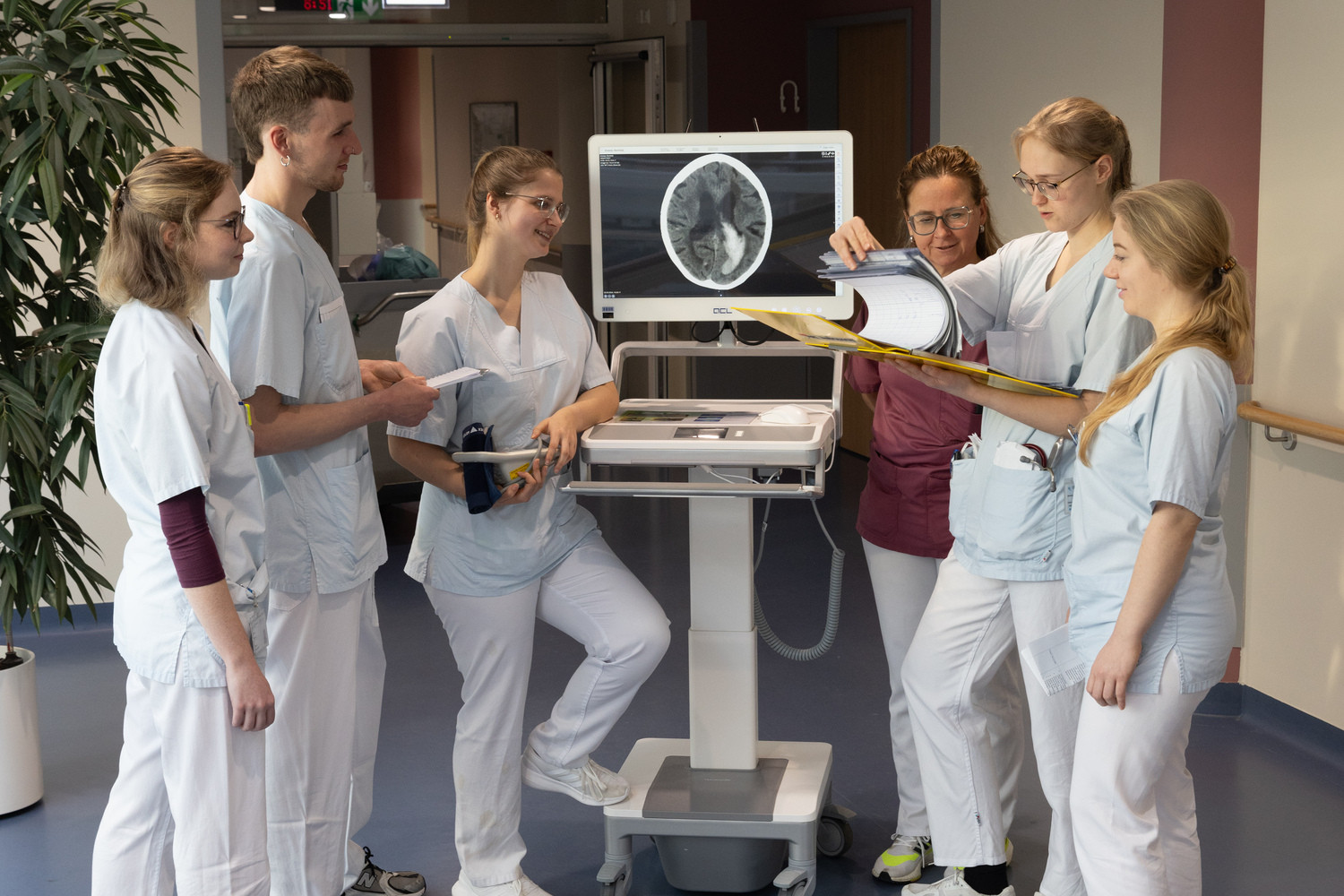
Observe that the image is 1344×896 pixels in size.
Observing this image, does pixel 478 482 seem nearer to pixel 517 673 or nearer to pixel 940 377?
pixel 517 673

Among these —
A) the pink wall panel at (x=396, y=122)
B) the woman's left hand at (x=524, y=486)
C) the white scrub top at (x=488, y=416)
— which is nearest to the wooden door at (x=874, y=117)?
the pink wall panel at (x=396, y=122)

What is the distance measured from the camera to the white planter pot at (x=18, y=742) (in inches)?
119

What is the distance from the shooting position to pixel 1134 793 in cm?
193

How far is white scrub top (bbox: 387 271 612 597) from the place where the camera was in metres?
2.43

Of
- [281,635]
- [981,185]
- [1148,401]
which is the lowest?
[281,635]

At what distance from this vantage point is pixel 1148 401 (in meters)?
1.86

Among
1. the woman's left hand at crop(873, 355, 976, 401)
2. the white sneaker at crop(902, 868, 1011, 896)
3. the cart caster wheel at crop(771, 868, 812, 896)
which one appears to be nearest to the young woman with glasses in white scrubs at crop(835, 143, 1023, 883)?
the white sneaker at crop(902, 868, 1011, 896)

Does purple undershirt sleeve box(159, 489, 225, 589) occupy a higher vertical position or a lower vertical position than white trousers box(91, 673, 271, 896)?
higher

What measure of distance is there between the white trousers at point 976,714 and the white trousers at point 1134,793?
0.25m

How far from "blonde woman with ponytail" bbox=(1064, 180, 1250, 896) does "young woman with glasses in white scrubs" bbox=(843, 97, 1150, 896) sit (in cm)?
24

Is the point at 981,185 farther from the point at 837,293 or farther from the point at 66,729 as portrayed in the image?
the point at 66,729

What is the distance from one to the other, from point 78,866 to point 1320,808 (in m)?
2.63

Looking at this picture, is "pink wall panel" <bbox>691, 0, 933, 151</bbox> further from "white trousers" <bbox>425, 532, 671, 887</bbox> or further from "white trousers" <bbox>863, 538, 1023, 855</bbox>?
"white trousers" <bbox>425, 532, 671, 887</bbox>

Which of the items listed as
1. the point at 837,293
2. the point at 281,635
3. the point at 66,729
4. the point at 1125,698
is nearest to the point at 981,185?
the point at 837,293
